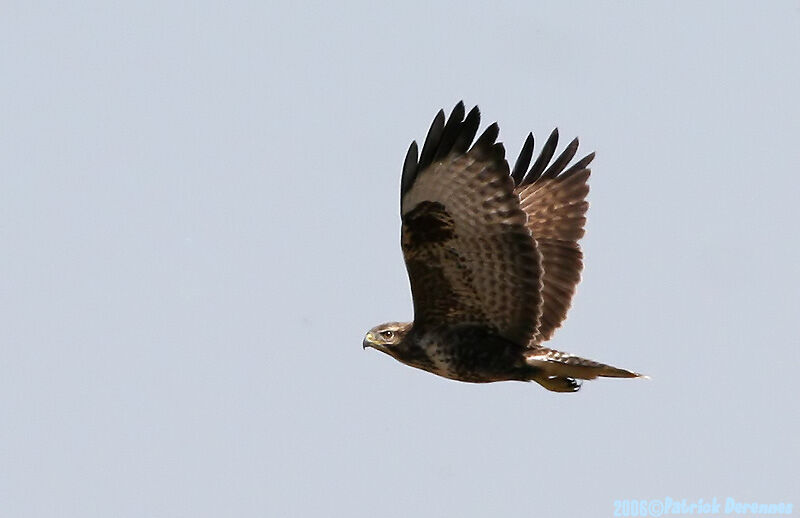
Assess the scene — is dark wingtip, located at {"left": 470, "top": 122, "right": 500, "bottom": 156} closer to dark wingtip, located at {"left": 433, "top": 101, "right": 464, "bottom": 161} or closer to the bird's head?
dark wingtip, located at {"left": 433, "top": 101, "right": 464, "bottom": 161}

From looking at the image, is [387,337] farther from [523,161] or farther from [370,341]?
[523,161]

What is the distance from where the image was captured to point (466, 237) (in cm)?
1105

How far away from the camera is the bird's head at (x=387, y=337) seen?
1159 cm

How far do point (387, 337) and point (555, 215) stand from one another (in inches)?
75.1

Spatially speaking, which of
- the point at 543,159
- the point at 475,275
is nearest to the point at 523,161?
the point at 543,159

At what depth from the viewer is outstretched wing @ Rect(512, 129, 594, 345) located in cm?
1203

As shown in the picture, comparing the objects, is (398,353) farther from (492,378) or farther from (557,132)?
(557,132)

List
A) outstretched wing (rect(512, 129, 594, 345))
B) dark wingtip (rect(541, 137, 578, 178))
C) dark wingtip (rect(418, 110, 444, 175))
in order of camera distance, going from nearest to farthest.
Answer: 1. dark wingtip (rect(418, 110, 444, 175))
2. outstretched wing (rect(512, 129, 594, 345))
3. dark wingtip (rect(541, 137, 578, 178))

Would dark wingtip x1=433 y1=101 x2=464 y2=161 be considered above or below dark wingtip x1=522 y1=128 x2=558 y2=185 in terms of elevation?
below

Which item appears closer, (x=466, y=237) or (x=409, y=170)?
(x=409, y=170)

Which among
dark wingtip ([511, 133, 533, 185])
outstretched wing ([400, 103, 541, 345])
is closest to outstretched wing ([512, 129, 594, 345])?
dark wingtip ([511, 133, 533, 185])

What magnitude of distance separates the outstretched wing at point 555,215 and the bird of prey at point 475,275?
13 millimetres

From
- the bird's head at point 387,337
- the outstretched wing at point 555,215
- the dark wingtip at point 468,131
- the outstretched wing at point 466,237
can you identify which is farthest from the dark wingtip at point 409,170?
the outstretched wing at point 555,215

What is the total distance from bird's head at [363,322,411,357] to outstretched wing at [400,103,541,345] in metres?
0.16
